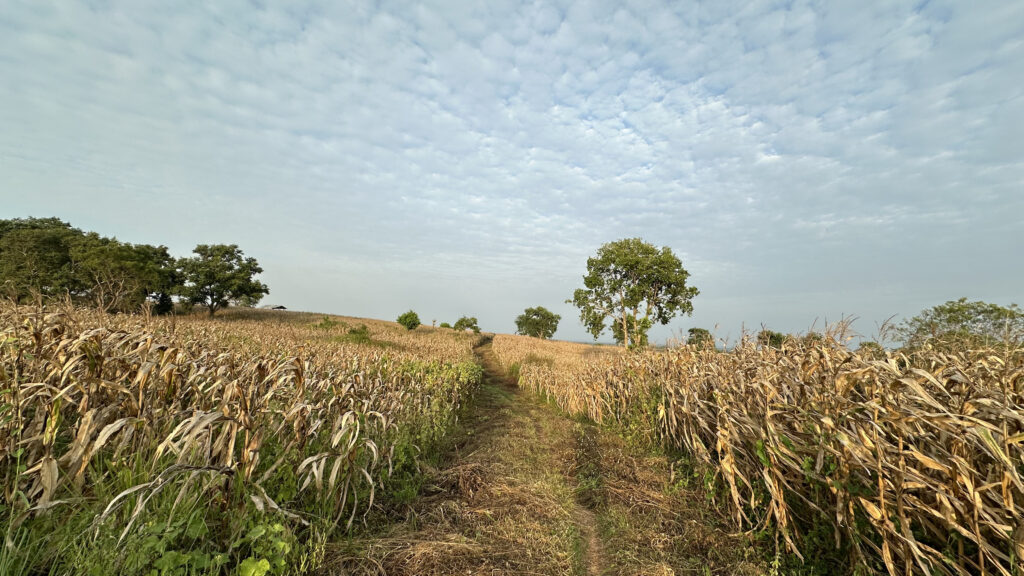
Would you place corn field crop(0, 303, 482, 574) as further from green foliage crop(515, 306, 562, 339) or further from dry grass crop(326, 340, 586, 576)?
green foliage crop(515, 306, 562, 339)

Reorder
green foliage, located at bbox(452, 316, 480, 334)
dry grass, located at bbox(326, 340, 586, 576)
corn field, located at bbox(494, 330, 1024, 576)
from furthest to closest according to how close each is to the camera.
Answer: green foliage, located at bbox(452, 316, 480, 334)
dry grass, located at bbox(326, 340, 586, 576)
corn field, located at bbox(494, 330, 1024, 576)

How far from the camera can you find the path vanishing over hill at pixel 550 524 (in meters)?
3.38

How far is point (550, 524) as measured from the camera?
4.25 meters

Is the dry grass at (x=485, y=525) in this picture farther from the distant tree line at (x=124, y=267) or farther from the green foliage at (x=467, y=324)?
the green foliage at (x=467, y=324)

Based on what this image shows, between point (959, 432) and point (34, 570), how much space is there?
233 inches

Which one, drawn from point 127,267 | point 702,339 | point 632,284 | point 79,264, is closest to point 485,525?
point 702,339

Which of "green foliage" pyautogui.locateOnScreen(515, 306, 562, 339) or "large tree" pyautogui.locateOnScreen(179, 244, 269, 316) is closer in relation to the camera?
"large tree" pyautogui.locateOnScreen(179, 244, 269, 316)

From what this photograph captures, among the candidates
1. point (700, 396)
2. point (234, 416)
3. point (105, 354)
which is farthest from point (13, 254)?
point (700, 396)

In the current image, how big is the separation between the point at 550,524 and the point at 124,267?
41.5 metres

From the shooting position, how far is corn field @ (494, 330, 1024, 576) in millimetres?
2309

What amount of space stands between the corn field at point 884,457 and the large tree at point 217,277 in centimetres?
4545

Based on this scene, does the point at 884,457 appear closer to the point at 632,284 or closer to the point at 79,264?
the point at 632,284

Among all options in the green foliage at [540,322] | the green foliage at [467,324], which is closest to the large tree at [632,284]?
the green foliage at [467,324]

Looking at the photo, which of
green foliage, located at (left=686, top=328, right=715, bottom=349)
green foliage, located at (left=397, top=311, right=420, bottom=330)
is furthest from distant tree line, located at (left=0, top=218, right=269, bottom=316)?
green foliage, located at (left=686, top=328, right=715, bottom=349)
